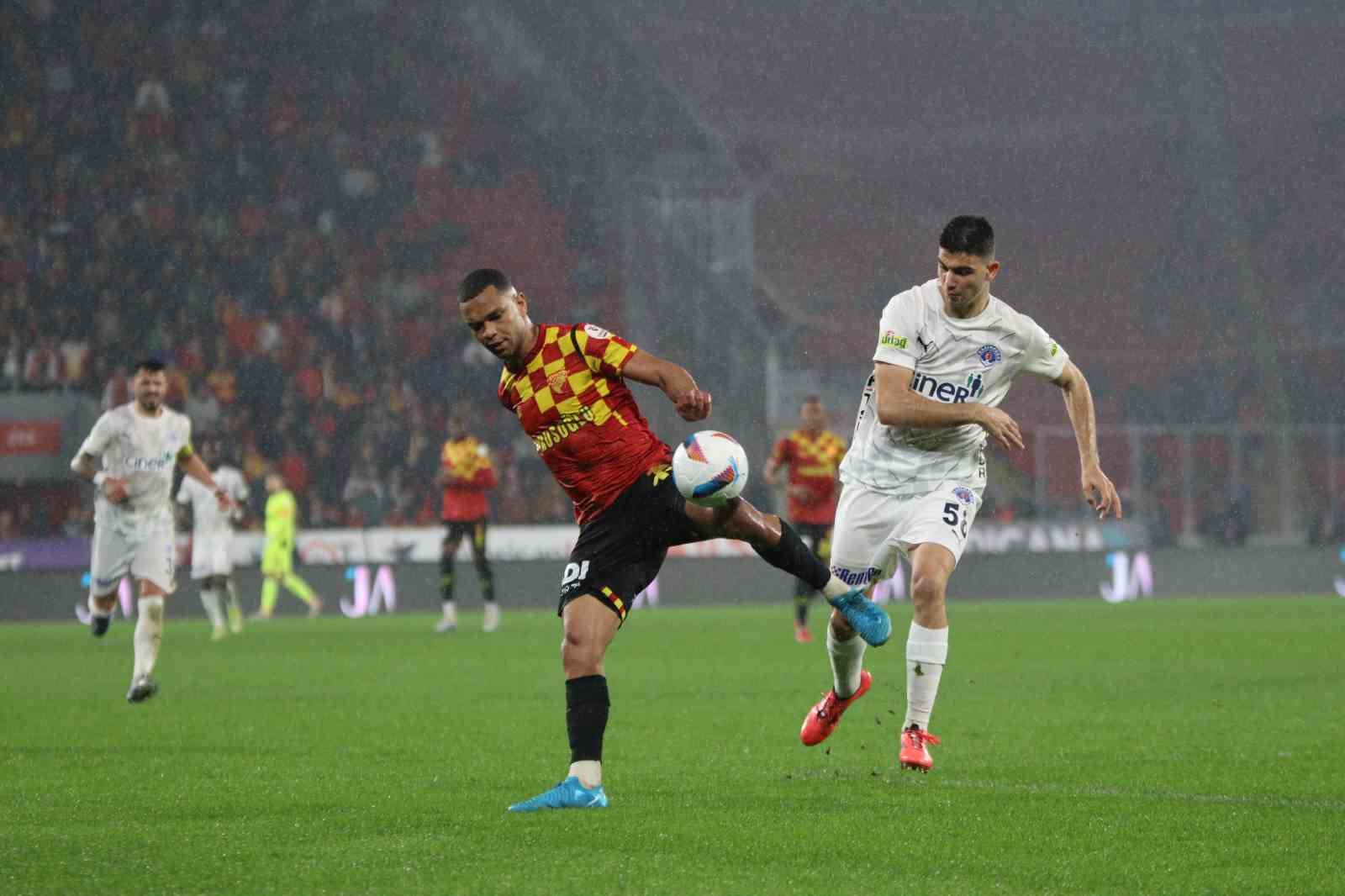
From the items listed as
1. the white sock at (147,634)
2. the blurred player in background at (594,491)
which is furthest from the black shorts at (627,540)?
the white sock at (147,634)

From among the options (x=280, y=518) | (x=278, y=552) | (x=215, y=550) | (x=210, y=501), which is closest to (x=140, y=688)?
(x=215, y=550)

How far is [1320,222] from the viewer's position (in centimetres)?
3475

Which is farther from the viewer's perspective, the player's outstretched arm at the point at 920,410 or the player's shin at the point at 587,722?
the player's outstretched arm at the point at 920,410

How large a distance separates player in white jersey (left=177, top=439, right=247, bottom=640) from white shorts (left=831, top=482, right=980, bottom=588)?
43.8ft

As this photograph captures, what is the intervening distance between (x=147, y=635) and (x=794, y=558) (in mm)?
6077

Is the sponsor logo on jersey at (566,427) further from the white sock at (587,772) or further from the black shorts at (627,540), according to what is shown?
the white sock at (587,772)

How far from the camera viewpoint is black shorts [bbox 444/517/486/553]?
68.7ft

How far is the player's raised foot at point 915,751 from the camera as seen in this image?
736 cm

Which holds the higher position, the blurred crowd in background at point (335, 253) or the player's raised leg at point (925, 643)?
the blurred crowd in background at point (335, 253)

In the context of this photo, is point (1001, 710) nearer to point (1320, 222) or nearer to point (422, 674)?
point (422, 674)

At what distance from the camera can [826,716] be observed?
8008 millimetres

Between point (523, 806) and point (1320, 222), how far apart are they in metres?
31.7

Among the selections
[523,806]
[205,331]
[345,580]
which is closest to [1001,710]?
[523,806]

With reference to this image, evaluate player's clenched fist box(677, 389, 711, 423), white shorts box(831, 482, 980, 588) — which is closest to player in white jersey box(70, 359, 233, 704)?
white shorts box(831, 482, 980, 588)
